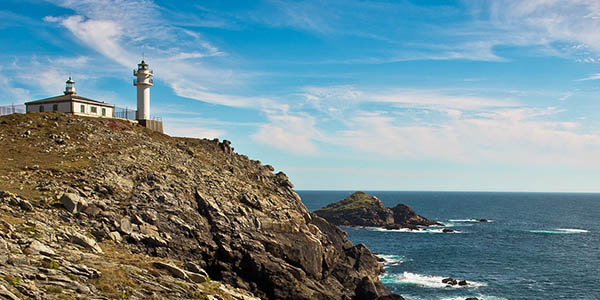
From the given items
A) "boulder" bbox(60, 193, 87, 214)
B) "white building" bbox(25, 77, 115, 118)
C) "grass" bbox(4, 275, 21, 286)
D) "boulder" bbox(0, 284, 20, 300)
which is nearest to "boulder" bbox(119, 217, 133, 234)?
"boulder" bbox(60, 193, 87, 214)

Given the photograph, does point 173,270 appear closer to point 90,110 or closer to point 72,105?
point 72,105

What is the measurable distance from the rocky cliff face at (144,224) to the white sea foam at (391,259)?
16695 mm

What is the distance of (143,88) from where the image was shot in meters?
71.6

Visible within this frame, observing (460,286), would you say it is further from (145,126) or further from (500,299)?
(145,126)

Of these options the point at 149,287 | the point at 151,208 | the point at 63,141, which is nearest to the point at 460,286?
the point at 151,208

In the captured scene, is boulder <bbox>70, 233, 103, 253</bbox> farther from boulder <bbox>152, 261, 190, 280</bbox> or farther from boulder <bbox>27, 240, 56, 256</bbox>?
boulder <bbox>152, 261, 190, 280</bbox>

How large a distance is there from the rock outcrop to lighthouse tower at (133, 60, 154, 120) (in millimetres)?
89459

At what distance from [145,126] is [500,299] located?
61.9m

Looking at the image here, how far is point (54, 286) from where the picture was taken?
1961 cm

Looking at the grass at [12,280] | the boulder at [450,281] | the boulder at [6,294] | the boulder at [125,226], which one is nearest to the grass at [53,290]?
the grass at [12,280]

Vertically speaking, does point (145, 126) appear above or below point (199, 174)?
above

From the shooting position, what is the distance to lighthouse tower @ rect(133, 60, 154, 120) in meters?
71.1

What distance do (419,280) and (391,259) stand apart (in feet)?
56.6

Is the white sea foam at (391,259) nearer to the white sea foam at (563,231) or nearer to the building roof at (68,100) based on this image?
the building roof at (68,100)
